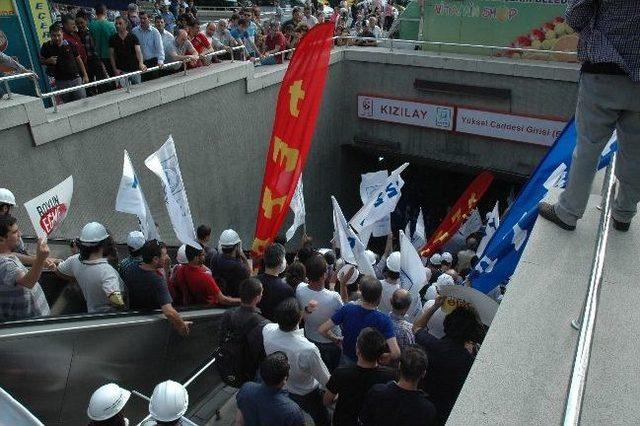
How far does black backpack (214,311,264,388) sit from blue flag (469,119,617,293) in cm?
195

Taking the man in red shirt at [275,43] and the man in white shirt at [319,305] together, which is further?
the man in red shirt at [275,43]

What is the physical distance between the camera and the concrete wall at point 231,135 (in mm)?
7145

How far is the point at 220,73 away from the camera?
974 cm

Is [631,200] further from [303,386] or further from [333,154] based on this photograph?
[333,154]

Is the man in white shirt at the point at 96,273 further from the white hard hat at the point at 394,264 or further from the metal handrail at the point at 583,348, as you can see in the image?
the metal handrail at the point at 583,348

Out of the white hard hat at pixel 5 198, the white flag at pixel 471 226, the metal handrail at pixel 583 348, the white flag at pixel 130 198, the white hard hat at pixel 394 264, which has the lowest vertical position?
the white flag at pixel 471 226

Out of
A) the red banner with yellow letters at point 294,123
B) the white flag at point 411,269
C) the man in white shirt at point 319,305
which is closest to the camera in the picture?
the man in white shirt at point 319,305

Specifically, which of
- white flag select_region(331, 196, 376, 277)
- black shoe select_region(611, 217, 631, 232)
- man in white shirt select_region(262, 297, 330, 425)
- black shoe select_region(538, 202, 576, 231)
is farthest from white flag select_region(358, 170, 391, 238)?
black shoe select_region(611, 217, 631, 232)

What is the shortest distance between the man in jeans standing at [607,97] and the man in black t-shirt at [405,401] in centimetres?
134

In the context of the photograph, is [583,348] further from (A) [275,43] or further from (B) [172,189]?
(A) [275,43]

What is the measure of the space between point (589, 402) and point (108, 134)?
7.35m

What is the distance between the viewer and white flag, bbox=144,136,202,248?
5815mm

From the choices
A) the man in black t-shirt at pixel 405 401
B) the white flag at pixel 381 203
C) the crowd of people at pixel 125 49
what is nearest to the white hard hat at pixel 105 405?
the man in black t-shirt at pixel 405 401

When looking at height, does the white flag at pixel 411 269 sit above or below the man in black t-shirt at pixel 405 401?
below
